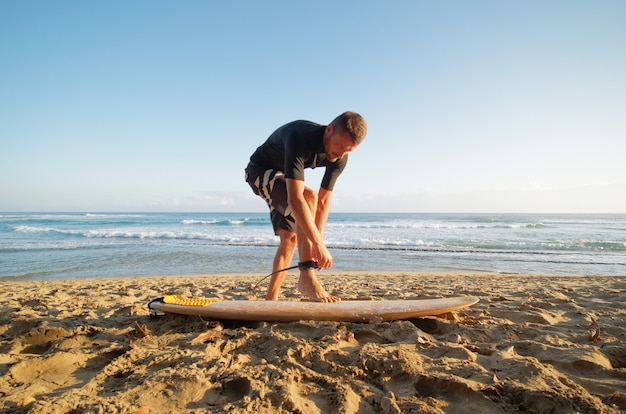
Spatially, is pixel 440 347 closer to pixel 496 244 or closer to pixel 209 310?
pixel 209 310

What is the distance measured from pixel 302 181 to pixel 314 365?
1247mm

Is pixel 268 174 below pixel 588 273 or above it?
above

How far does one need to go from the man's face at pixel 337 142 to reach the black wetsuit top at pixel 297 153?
7 cm

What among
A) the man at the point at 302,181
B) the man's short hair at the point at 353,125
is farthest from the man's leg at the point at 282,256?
the man's short hair at the point at 353,125

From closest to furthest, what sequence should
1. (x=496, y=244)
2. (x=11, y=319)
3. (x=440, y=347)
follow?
1. (x=440, y=347)
2. (x=11, y=319)
3. (x=496, y=244)

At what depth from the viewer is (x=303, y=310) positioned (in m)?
2.36

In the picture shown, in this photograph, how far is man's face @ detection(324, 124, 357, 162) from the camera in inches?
92.3

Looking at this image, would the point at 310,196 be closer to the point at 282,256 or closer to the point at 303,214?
the point at 303,214

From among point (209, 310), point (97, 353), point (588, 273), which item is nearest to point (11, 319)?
point (97, 353)

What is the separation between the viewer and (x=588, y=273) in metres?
7.54

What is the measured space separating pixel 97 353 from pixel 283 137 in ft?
6.14

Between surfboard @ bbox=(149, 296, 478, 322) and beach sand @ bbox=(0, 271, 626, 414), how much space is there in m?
0.07

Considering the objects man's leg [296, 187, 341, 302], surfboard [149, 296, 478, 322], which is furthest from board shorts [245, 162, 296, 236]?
surfboard [149, 296, 478, 322]

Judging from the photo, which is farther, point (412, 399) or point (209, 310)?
point (209, 310)
